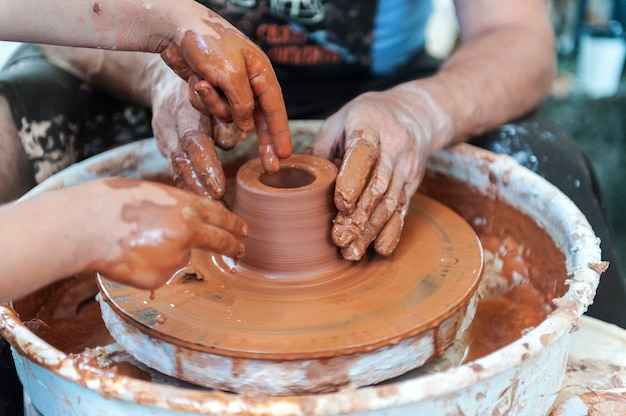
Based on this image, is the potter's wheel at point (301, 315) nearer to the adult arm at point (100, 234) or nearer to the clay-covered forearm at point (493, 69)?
the adult arm at point (100, 234)

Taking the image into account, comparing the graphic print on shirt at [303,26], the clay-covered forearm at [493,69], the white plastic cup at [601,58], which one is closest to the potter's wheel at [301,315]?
the clay-covered forearm at [493,69]

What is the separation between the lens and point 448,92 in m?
1.72

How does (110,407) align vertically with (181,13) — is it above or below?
below

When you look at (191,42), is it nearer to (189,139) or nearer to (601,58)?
(189,139)

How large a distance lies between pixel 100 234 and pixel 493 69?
1.30 m

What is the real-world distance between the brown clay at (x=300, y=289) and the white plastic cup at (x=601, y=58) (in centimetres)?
316

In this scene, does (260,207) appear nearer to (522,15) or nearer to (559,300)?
(559,300)

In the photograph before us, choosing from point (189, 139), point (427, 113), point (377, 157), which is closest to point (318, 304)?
point (377, 157)

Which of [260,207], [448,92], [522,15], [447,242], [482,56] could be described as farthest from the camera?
[522,15]

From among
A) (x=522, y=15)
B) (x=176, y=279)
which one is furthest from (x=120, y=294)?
(x=522, y=15)

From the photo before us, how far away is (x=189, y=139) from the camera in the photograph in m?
1.46

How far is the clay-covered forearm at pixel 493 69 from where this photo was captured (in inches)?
67.9

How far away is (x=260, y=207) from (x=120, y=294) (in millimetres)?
299

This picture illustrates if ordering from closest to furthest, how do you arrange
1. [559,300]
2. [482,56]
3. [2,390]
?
[559,300] → [2,390] → [482,56]
